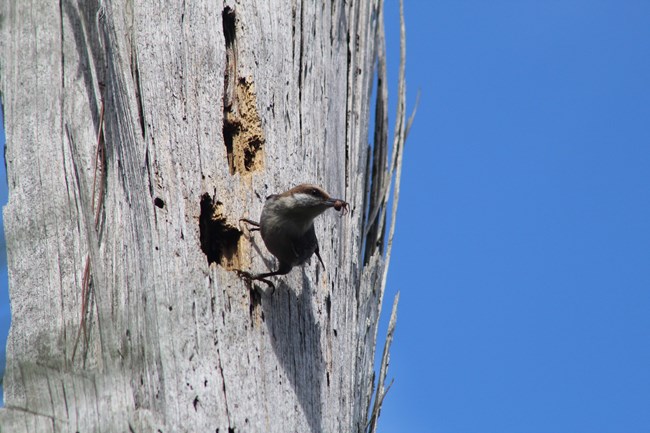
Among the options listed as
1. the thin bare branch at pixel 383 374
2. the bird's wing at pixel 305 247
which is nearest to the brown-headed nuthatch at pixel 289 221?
the bird's wing at pixel 305 247

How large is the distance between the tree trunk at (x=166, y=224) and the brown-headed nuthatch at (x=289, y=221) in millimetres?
92

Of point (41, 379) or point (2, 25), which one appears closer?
point (41, 379)

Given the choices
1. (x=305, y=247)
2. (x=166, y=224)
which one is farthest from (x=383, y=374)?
(x=166, y=224)

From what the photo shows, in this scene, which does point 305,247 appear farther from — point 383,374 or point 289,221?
point 383,374

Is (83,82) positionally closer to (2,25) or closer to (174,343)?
(2,25)

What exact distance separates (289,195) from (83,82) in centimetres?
105

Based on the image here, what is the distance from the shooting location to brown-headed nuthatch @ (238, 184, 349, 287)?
3863mm

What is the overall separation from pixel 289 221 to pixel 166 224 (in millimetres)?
568

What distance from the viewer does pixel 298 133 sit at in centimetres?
419

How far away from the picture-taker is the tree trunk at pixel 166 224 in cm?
342

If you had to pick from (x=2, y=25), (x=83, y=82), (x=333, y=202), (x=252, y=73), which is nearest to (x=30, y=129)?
(x=83, y=82)

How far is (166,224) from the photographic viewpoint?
3.62 meters

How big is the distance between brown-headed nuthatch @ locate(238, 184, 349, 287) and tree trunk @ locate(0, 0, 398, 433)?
0.09 metres

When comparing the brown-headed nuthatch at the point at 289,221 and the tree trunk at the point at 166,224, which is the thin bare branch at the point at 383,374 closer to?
the tree trunk at the point at 166,224
